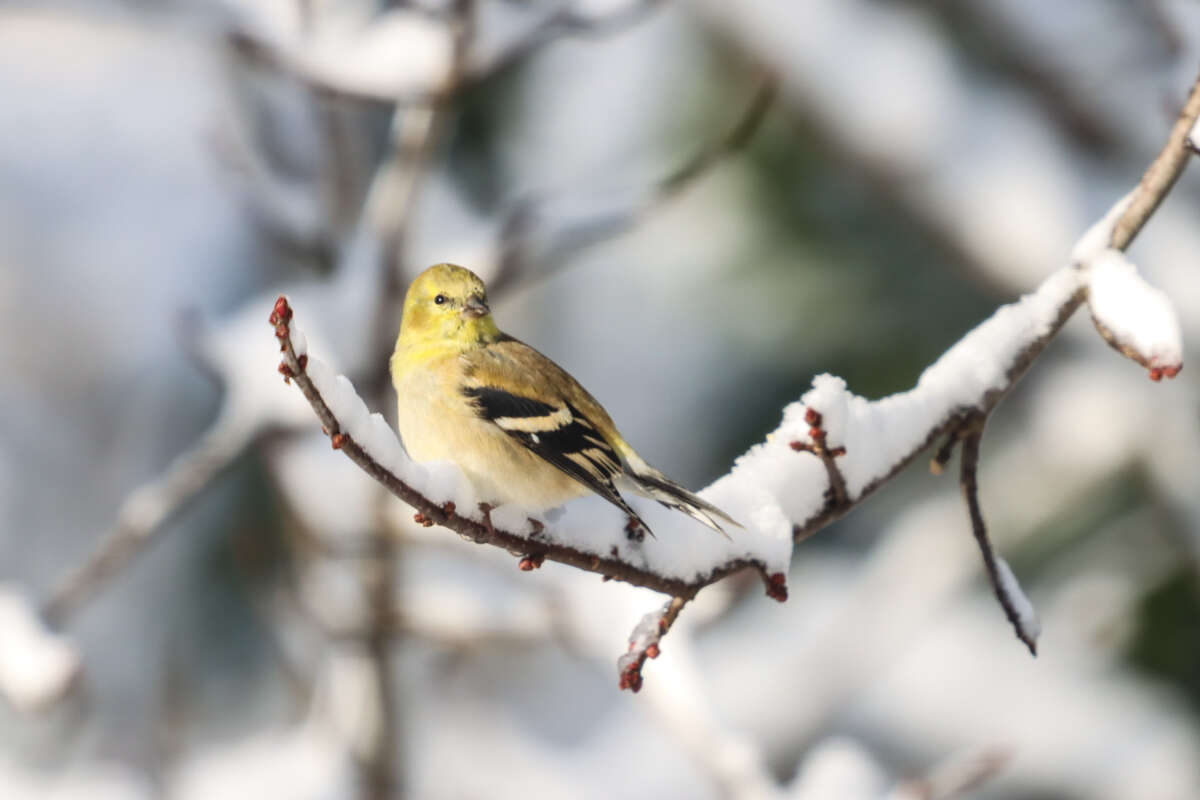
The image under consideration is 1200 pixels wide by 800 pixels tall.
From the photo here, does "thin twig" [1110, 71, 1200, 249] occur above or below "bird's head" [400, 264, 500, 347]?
below

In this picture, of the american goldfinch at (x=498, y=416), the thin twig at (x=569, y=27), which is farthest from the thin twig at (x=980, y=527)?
the thin twig at (x=569, y=27)

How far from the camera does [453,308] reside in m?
2.47

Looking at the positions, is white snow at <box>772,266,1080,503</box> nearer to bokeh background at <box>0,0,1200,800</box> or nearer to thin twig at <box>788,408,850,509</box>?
thin twig at <box>788,408,850,509</box>

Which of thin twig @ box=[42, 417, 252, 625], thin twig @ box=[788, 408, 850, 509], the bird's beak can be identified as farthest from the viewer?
thin twig @ box=[42, 417, 252, 625]

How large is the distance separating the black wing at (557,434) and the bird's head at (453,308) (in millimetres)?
238

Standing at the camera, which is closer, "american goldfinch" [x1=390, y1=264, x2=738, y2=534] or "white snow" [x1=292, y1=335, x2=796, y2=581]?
"white snow" [x1=292, y1=335, x2=796, y2=581]

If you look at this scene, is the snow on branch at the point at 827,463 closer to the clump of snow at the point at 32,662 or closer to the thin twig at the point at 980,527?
the thin twig at the point at 980,527

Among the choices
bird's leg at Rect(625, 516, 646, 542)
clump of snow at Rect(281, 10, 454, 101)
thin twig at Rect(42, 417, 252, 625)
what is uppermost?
clump of snow at Rect(281, 10, 454, 101)

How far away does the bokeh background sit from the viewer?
3879 mm

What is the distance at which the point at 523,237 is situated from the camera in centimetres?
392

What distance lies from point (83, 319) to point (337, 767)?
5.09 meters

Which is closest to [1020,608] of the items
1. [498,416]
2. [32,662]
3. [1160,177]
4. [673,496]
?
[673,496]

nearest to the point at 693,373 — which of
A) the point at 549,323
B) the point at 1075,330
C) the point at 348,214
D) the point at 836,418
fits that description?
the point at 549,323

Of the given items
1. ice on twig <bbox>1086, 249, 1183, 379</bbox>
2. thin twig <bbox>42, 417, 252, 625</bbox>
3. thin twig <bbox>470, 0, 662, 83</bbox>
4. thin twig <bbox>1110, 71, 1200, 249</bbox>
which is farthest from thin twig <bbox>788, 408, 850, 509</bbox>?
thin twig <bbox>42, 417, 252, 625</bbox>
